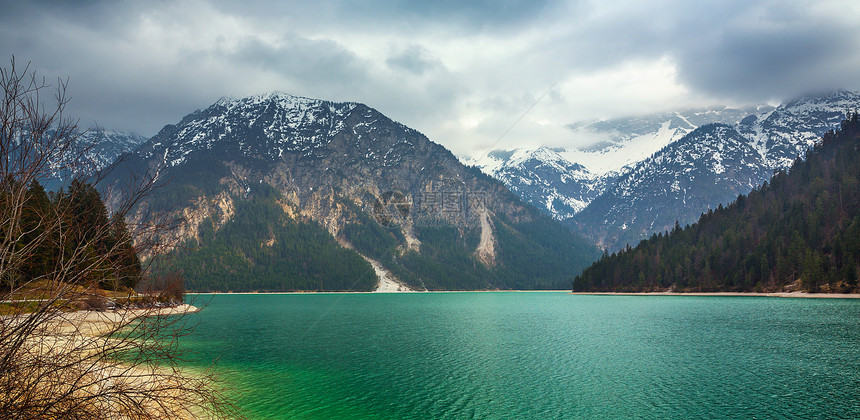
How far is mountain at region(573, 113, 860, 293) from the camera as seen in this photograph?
11681cm

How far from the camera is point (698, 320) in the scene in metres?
70.1

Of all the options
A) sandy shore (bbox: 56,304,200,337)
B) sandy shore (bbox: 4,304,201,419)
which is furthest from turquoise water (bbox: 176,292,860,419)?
sandy shore (bbox: 4,304,201,419)

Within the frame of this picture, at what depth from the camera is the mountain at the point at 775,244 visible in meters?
117

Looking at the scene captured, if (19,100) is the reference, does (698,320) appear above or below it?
below

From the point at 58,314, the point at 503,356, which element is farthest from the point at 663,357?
the point at 58,314

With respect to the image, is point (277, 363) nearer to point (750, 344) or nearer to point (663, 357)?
point (663, 357)

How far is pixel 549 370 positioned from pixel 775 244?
439ft

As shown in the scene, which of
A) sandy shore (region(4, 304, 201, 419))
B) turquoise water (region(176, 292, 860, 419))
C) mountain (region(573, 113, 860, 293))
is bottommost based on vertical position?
turquoise water (region(176, 292, 860, 419))

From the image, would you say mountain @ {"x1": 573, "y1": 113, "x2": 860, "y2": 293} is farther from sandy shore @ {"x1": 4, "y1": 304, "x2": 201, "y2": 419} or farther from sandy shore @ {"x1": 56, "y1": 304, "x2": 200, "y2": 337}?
sandy shore @ {"x1": 4, "y1": 304, "x2": 201, "y2": 419}

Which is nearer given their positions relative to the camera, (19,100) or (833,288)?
(19,100)

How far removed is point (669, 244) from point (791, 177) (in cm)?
5563

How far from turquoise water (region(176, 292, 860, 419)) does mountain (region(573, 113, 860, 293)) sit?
68.5 meters

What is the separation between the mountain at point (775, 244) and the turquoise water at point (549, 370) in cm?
6854

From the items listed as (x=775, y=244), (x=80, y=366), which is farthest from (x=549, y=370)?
(x=775, y=244)
